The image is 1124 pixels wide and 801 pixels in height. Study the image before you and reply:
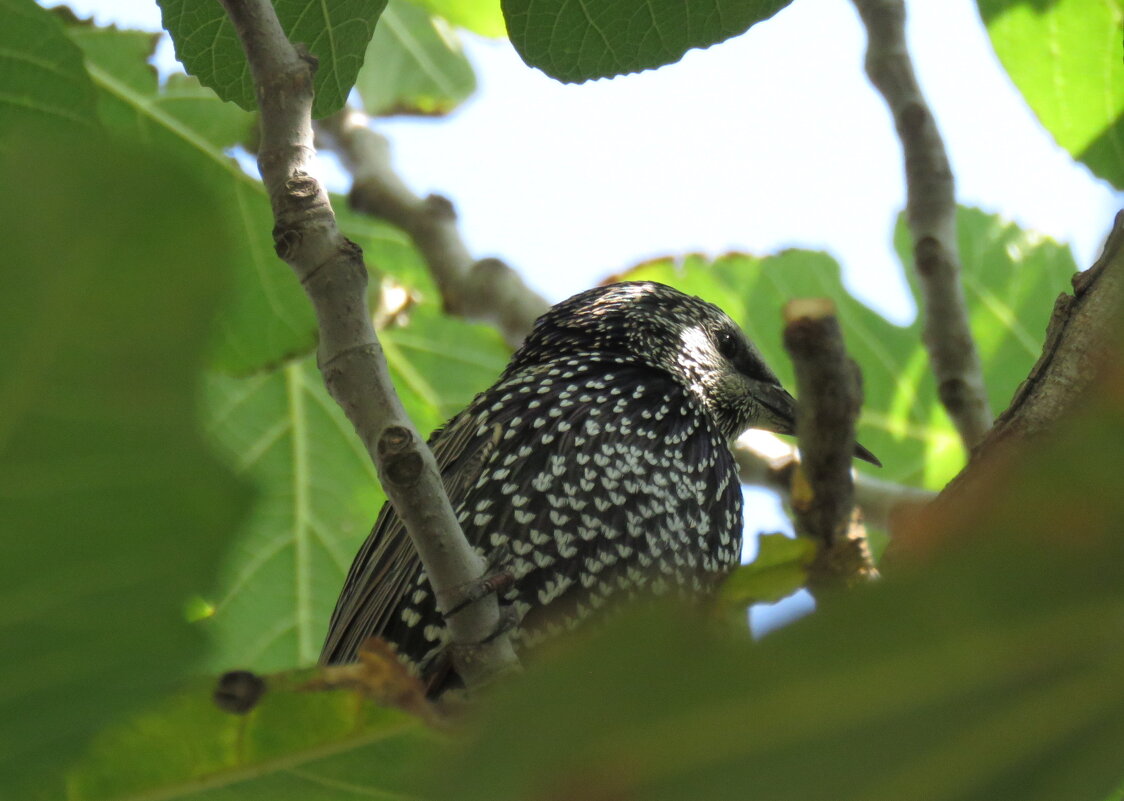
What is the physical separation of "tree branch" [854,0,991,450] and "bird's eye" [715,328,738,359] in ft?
2.39

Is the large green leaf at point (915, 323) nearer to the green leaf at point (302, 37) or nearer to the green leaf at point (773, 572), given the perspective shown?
the green leaf at point (302, 37)

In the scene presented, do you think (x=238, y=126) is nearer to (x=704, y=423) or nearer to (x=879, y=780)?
(x=704, y=423)

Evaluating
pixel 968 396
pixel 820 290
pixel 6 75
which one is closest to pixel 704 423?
pixel 968 396

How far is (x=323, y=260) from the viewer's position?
191cm

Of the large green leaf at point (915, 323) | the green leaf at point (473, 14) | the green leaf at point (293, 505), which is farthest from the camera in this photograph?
the large green leaf at point (915, 323)

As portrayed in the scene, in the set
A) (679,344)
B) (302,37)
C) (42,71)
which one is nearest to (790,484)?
(679,344)

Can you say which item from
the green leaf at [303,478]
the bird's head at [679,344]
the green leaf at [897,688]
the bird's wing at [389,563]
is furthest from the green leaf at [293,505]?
the green leaf at [897,688]

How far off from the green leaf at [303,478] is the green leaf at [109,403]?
13.2ft

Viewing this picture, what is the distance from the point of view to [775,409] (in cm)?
411

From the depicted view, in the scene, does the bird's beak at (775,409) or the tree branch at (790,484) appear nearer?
the tree branch at (790,484)

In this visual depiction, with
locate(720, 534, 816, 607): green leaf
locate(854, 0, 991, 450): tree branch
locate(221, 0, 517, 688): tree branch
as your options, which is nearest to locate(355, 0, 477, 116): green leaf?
locate(854, 0, 991, 450): tree branch

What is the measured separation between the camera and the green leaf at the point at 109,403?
514 mm

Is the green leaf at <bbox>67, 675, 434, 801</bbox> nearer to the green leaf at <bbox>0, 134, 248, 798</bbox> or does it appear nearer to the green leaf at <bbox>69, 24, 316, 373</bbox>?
the green leaf at <bbox>0, 134, 248, 798</bbox>

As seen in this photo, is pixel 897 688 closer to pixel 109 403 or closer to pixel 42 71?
pixel 109 403
